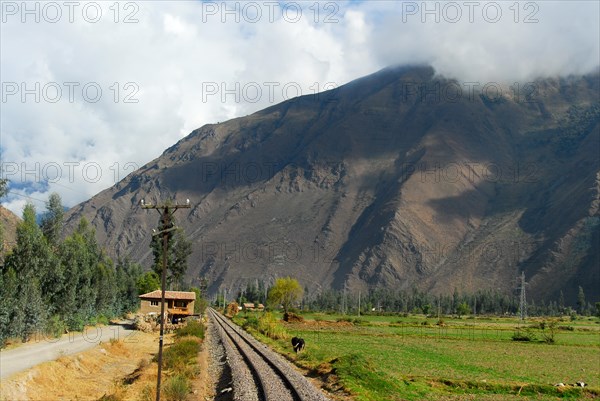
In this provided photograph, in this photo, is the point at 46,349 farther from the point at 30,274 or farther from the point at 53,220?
the point at 53,220

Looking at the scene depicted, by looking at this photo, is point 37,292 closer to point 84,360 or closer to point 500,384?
point 84,360

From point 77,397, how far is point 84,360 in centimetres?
860

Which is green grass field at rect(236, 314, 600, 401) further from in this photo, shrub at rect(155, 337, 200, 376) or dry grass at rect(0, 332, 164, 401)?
dry grass at rect(0, 332, 164, 401)

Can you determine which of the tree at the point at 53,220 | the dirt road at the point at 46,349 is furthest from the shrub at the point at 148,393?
the tree at the point at 53,220

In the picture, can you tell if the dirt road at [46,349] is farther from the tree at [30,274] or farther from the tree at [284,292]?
the tree at [284,292]

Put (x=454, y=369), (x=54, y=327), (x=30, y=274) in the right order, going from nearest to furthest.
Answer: (x=454, y=369) < (x=30, y=274) < (x=54, y=327)

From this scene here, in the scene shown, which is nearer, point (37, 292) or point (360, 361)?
point (360, 361)

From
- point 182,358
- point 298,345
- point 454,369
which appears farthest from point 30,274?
point 454,369

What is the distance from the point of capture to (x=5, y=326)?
135ft

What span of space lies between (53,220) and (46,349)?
32.6m

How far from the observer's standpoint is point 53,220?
70.0 metres

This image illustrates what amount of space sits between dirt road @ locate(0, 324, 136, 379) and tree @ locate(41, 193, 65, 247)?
13960 mm

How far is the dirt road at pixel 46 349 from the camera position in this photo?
105 feet

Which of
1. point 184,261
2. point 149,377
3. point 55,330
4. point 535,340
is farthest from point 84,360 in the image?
point 535,340
